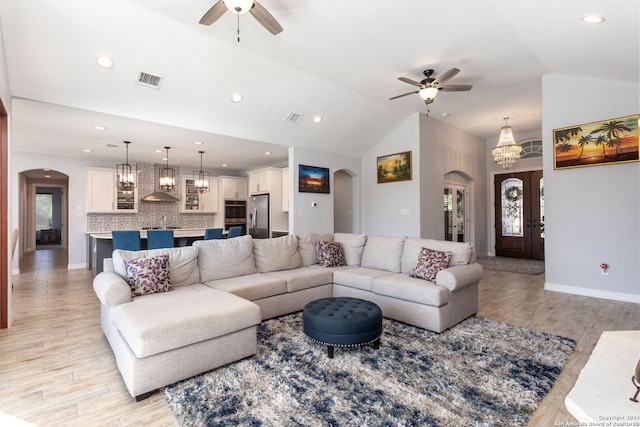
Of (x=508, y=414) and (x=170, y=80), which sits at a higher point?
(x=170, y=80)

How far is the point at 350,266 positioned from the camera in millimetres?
4418

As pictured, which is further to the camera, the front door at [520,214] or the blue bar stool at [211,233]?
the front door at [520,214]

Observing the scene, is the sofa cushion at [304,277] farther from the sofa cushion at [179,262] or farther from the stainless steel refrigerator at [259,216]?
the stainless steel refrigerator at [259,216]

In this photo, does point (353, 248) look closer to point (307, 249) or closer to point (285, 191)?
point (307, 249)

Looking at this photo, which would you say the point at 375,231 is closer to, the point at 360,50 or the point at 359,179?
the point at 359,179

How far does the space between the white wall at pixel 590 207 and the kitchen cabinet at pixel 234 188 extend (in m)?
7.29

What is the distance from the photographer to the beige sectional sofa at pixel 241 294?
7.07 feet

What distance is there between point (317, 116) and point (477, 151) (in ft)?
16.3

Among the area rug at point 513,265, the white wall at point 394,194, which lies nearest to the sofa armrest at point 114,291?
the white wall at point 394,194

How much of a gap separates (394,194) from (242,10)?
516cm

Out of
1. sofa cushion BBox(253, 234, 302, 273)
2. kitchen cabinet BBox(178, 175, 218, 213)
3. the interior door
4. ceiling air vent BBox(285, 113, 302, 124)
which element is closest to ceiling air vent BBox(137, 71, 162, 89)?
ceiling air vent BBox(285, 113, 302, 124)

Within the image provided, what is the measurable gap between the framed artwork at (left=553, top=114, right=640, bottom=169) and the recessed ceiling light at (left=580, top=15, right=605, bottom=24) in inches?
83.2

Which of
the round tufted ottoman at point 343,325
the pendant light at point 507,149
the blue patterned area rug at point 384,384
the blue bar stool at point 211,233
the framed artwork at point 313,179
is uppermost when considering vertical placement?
the pendant light at point 507,149

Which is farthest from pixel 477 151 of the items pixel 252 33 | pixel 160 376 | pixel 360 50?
pixel 160 376
